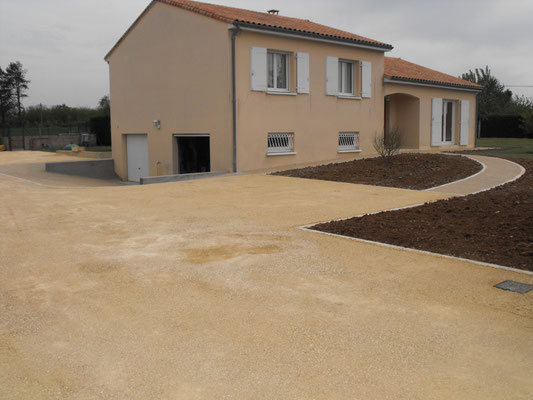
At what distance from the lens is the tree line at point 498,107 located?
3688cm

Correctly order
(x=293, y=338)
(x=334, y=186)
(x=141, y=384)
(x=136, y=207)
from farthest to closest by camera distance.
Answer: (x=334, y=186) → (x=136, y=207) → (x=293, y=338) → (x=141, y=384)

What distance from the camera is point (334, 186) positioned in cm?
1250

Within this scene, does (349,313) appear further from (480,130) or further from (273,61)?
(480,130)

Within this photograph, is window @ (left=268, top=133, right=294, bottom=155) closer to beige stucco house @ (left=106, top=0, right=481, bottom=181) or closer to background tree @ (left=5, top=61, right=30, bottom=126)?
beige stucco house @ (left=106, top=0, right=481, bottom=181)

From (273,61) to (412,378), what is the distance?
15.5 meters

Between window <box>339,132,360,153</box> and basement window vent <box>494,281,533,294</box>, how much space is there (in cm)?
1474

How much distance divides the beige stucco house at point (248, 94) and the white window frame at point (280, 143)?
1.4 inches

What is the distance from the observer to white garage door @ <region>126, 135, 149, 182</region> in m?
21.1

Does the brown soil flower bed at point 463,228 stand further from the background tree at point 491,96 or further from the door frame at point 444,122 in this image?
the background tree at point 491,96

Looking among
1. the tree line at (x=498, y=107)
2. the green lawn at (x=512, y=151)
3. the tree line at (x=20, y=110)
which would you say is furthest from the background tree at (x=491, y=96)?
the tree line at (x=20, y=110)

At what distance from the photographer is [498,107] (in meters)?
41.6

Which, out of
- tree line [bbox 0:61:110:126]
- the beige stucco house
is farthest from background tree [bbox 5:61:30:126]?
the beige stucco house

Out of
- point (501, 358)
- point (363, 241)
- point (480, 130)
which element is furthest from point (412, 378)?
point (480, 130)

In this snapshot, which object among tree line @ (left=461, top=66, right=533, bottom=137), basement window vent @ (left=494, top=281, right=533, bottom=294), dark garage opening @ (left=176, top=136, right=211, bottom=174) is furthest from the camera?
tree line @ (left=461, top=66, right=533, bottom=137)
